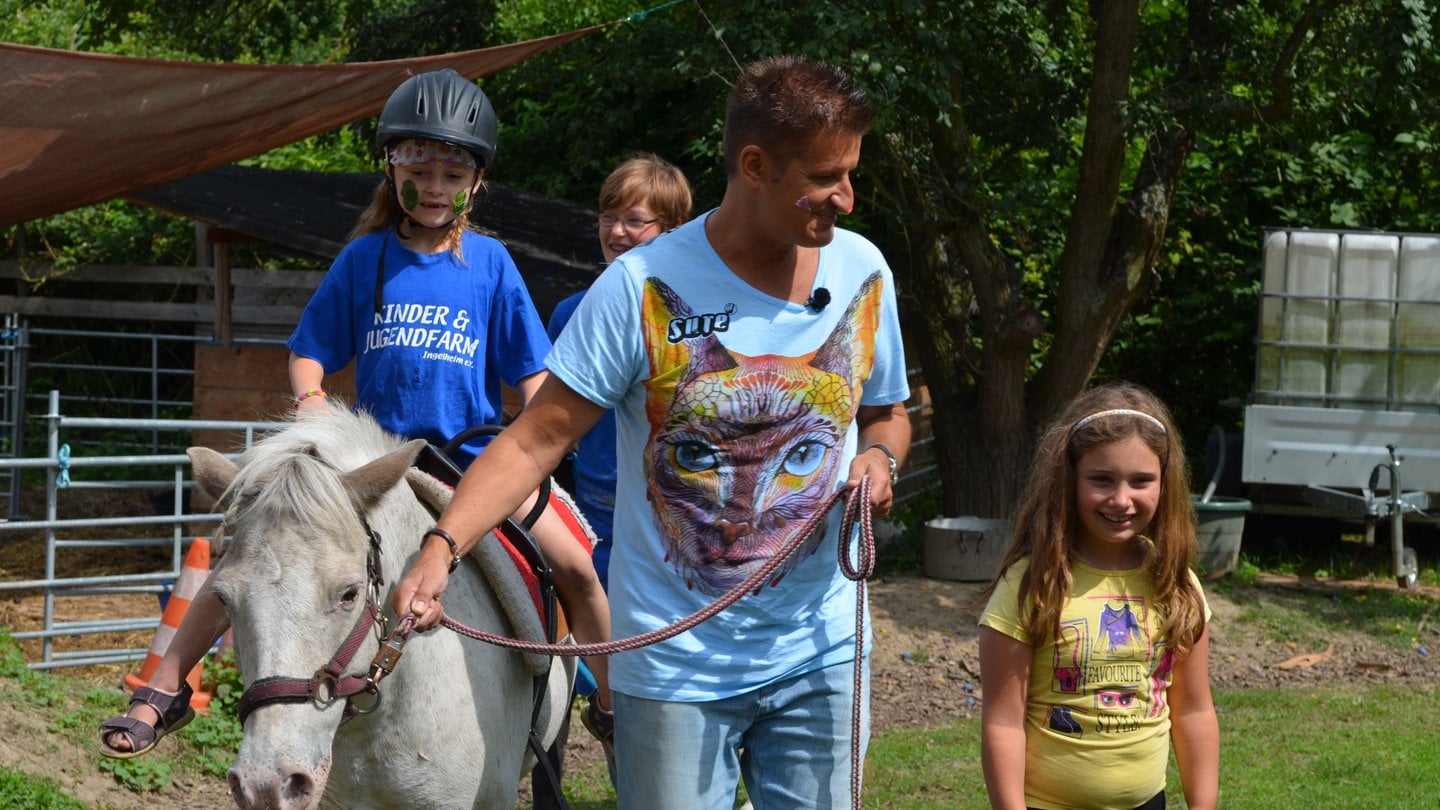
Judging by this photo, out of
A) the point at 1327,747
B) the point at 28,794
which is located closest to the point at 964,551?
the point at 1327,747

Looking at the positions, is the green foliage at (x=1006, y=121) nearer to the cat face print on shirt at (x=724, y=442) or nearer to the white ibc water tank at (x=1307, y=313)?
the white ibc water tank at (x=1307, y=313)

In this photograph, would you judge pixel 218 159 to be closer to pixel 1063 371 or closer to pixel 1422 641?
pixel 1063 371

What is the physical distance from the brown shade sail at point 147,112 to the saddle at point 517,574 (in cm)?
370

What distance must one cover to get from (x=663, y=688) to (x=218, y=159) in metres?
6.43

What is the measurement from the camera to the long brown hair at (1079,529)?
2914 mm

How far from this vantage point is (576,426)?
8.36ft

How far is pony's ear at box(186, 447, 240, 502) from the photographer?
2.73 metres

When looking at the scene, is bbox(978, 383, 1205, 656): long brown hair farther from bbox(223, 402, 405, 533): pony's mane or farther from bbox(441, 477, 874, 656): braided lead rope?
bbox(223, 402, 405, 533): pony's mane

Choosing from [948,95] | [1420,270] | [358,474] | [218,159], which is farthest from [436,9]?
[358,474]

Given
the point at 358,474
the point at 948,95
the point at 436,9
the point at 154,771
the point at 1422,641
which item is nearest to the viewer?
the point at 358,474

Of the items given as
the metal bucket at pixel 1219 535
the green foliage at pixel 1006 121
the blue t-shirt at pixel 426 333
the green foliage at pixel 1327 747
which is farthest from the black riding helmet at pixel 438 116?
the metal bucket at pixel 1219 535

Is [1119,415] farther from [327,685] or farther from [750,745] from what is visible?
[327,685]

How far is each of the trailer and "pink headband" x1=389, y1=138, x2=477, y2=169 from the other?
7.96 metres

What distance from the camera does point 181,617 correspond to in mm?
6281
